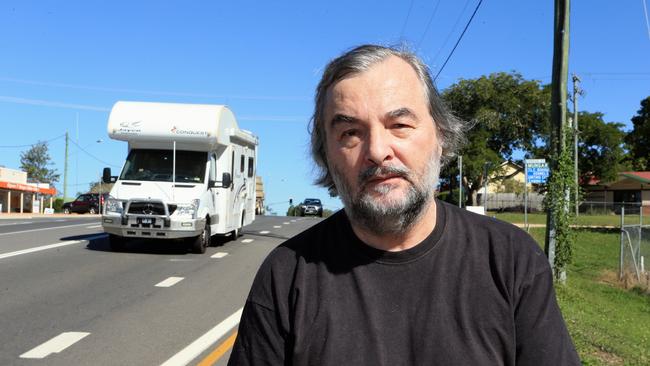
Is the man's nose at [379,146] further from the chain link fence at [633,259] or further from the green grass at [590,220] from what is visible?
the green grass at [590,220]

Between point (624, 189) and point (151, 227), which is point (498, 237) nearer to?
point (151, 227)

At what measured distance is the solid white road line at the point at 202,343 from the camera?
20.0ft

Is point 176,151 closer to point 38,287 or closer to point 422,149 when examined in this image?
point 38,287

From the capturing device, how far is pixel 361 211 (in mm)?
2082

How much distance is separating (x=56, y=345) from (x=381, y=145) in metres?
5.62

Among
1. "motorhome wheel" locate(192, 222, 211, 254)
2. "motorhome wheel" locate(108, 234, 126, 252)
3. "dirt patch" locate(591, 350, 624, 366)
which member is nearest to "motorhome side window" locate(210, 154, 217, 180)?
"motorhome wheel" locate(192, 222, 211, 254)

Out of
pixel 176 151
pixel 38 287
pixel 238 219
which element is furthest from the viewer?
pixel 238 219

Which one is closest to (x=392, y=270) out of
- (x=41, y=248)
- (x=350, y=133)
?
(x=350, y=133)

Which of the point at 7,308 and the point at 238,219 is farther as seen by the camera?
the point at 238,219

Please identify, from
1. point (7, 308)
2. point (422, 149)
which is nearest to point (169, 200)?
point (7, 308)

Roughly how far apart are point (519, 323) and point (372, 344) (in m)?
0.44

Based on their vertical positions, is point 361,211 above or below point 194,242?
above

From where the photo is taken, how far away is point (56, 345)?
6535 millimetres

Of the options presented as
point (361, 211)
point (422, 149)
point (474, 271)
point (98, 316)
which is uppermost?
point (422, 149)
